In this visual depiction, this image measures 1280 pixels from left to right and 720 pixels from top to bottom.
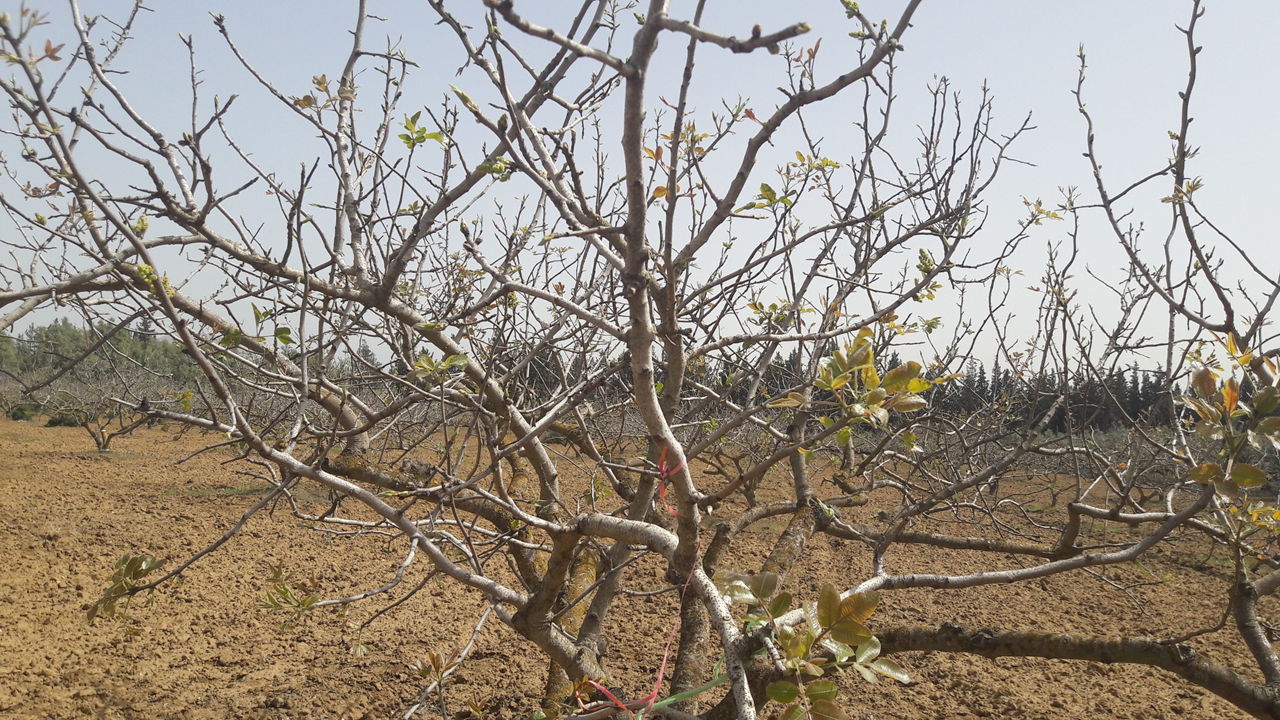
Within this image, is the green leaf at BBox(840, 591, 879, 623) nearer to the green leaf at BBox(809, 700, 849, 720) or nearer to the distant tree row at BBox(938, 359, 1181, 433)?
the green leaf at BBox(809, 700, 849, 720)

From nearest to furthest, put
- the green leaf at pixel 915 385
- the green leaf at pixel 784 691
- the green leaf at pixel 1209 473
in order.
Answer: the green leaf at pixel 784 691, the green leaf at pixel 915 385, the green leaf at pixel 1209 473

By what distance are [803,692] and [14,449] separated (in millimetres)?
11121

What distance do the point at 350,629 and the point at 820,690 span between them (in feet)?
11.8

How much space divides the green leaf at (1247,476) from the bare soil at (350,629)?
1.03 metres

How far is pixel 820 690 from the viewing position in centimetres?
85

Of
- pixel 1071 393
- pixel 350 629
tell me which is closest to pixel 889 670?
pixel 1071 393

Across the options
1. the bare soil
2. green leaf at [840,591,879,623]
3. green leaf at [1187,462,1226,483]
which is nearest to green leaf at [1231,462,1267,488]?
green leaf at [1187,462,1226,483]

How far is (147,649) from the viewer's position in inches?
132

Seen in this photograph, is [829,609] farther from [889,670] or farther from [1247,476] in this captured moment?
[1247,476]

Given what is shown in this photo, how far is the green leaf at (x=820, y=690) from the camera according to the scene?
2.77 feet

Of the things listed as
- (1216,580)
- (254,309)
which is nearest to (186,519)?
(254,309)

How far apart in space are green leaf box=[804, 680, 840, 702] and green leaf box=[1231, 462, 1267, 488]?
0.72 meters

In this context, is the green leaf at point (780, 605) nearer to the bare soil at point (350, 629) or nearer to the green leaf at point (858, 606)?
the green leaf at point (858, 606)

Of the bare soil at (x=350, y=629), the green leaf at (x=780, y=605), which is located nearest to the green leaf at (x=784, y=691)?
the green leaf at (x=780, y=605)
